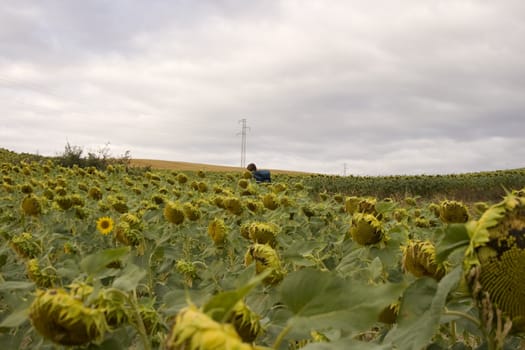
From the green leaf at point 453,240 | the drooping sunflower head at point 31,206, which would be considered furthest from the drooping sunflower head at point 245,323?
the drooping sunflower head at point 31,206

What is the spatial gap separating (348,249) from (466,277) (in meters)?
1.33

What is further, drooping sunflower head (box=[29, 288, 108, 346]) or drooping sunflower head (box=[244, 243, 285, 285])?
drooping sunflower head (box=[244, 243, 285, 285])

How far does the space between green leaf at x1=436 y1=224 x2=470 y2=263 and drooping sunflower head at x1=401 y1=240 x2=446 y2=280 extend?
32 cm

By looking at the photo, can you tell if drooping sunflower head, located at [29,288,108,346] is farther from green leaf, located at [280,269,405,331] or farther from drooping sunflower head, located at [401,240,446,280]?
→ drooping sunflower head, located at [401,240,446,280]

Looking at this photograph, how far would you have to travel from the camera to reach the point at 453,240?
0.75 metres

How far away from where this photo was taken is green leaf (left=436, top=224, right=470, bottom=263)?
2.42 ft

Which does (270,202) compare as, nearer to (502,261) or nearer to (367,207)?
(367,207)

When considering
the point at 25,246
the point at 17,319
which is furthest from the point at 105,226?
the point at 17,319

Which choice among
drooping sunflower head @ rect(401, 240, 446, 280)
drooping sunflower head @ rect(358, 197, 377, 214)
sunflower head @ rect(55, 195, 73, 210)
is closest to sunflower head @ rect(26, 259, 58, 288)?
drooping sunflower head @ rect(358, 197, 377, 214)

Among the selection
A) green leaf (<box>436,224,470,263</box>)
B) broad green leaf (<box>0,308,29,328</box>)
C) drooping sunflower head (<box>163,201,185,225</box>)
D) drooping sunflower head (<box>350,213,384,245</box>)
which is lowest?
drooping sunflower head (<box>163,201,185,225</box>)

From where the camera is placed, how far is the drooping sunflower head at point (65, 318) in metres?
0.74

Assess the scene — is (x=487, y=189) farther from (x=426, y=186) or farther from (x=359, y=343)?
(x=359, y=343)

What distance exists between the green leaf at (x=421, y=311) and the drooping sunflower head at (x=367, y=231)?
0.89 meters

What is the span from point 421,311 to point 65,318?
555 millimetres
